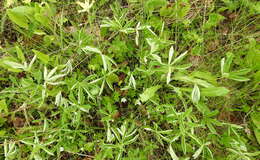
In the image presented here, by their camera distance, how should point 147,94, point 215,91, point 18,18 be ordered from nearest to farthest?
point 215,91, point 147,94, point 18,18

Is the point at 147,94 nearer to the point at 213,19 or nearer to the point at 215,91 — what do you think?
the point at 215,91

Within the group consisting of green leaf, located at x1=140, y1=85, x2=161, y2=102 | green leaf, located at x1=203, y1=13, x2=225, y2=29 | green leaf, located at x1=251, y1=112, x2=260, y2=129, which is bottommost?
green leaf, located at x1=251, y1=112, x2=260, y2=129

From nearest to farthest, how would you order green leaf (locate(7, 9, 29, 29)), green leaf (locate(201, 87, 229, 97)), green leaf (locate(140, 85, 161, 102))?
green leaf (locate(201, 87, 229, 97))
green leaf (locate(140, 85, 161, 102))
green leaf (locate(7, 9, 29, 29))

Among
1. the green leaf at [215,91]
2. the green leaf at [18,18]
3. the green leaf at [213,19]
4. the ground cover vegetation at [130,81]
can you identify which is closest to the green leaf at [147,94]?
the ground cover vegetation at [130,81]

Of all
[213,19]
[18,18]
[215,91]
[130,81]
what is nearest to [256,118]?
[215,91]

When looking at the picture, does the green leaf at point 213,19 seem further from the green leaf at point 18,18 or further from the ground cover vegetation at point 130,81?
the green leaf at point 18,18

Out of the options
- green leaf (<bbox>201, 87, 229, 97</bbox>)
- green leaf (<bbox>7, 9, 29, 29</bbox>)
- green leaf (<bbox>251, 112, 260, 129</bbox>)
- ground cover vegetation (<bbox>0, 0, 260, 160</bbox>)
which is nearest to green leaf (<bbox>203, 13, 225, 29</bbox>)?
ground cover vegetation (<bbox>0, 0, 260, 160</bbox>)

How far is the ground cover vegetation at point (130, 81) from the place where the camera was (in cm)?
159

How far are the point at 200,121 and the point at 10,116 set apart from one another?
53.9 inches

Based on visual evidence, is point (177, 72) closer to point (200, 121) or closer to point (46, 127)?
point (200, 121)

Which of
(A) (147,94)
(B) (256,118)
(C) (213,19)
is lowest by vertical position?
(B) (256,118)

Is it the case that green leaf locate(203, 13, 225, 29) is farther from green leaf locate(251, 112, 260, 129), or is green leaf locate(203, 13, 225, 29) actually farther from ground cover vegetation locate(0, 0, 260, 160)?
green leaf locate(251, 112, 260, 129)

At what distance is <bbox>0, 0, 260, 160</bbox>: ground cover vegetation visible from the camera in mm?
1592

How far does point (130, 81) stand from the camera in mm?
1586
